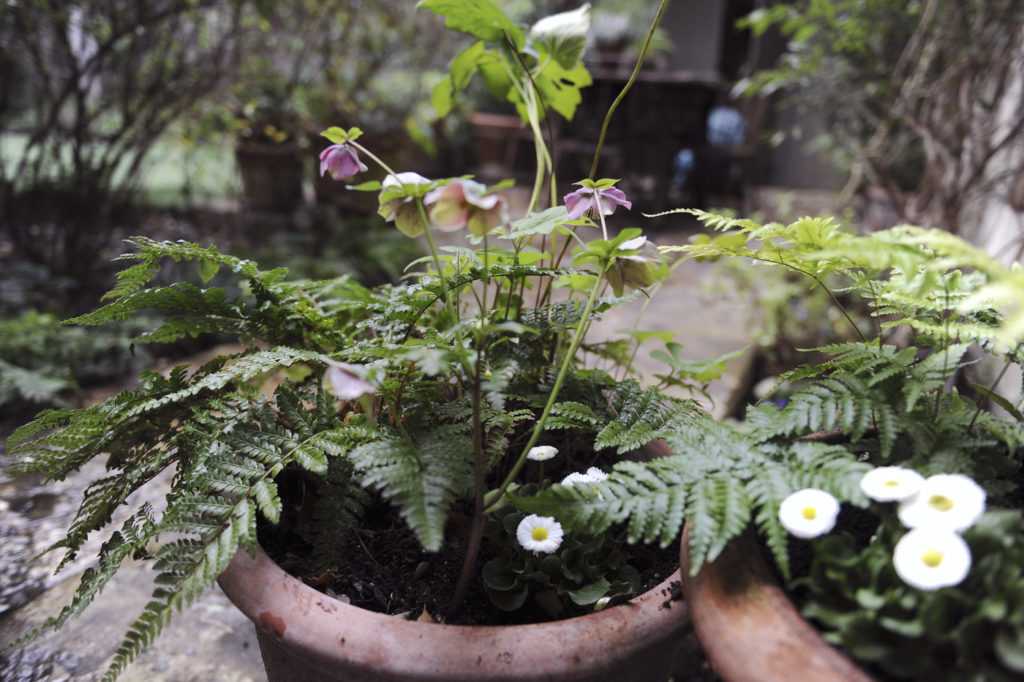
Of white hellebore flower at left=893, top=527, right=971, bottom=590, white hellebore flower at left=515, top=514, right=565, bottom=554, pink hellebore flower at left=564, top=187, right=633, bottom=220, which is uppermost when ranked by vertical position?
pink hellebore flower at left=564, top=187, right=633, bottom=220

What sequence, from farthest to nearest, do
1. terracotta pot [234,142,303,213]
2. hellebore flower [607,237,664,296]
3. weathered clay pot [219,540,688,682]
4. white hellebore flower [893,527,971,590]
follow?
terracotta pot [234,142,303,213]
hellebore flower [607,237,664,296]
weathered clay pot [219,540,688,682]
white hellebore flower [893,527,971,590]

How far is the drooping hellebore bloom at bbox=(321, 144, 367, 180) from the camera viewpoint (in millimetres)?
871

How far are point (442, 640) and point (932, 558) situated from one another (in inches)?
18.7

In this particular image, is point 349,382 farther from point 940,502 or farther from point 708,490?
point 940,502

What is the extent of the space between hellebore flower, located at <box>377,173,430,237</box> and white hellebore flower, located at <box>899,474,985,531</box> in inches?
22.5

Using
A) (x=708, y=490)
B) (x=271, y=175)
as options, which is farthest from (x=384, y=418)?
(x=271, y=175)

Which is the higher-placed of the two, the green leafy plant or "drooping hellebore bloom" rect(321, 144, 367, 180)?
"drooping hellebore bloom" rect(321, 144, 367, 180)

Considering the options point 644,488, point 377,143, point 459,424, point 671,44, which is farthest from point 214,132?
point 671,44

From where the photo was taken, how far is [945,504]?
605mm

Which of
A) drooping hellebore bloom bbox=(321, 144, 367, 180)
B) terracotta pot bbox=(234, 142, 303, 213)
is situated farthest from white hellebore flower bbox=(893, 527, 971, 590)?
terracotta pot bbox=(234, 142, 303, 213)

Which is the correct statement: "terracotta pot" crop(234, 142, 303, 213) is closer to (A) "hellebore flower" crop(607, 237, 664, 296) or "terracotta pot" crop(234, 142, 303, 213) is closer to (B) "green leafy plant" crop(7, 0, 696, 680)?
(B) "green leafy plant" crop(7, 0, 696, 680)

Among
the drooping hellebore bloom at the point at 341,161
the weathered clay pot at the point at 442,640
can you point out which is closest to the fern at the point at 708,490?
the weathered clay pot at the point at 442,640

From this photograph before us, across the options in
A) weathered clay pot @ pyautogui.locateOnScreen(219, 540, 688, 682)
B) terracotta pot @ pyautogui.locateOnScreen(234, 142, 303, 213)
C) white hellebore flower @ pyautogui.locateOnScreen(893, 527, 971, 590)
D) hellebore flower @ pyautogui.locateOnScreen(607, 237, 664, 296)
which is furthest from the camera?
terracotta pot @ pyautogui.locateOnScreen(234, 142, 303, 213)

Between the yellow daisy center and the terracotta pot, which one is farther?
the terracotta pot
